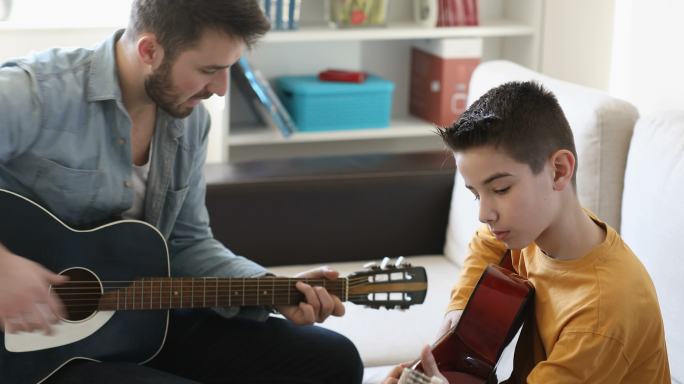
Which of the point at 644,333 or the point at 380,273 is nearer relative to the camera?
the point at 644,333

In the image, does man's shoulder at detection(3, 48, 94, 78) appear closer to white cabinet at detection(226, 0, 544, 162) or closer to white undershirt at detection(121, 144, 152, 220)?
white undershirt at detection(121, 144, 152, 220)

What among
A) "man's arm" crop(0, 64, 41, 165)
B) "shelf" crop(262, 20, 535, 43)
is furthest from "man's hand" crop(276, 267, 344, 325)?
"shelf" crop(262, 20, 535, 43)

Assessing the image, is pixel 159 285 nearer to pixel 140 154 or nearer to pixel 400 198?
pixel 140 154

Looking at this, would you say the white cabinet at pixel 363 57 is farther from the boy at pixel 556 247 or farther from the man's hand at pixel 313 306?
the boy at pixel 556 247

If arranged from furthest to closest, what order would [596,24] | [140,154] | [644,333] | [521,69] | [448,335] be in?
1. [596,24]
2. [521,69]
3. [140,154]
4. [448,335]
5. [644,333]

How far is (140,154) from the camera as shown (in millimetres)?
1926

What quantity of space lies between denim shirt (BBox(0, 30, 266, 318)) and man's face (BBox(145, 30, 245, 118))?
0.09 meters

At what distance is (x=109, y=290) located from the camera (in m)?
1.79

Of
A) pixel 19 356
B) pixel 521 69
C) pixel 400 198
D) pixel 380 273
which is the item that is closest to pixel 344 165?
pixel 400 198

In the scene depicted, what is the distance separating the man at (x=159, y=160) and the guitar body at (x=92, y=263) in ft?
0.15

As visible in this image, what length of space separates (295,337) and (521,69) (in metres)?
1.03

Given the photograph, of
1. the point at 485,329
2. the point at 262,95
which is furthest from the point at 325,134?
the point at 485,329

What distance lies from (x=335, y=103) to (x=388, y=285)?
53.8 inches

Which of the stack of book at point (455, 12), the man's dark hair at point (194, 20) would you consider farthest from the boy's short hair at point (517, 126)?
the stack of book at point (455, 12)
